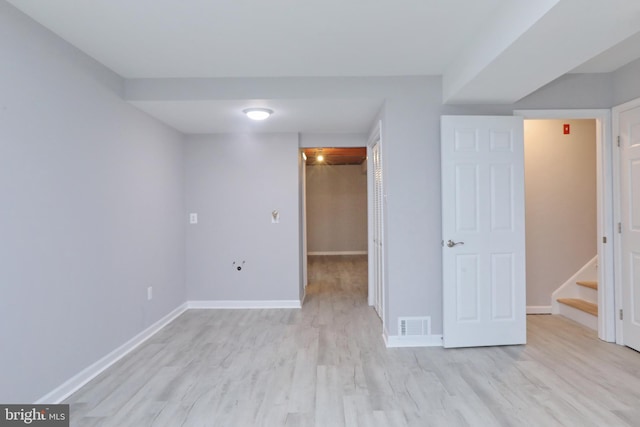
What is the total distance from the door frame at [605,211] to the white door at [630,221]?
0.07 m

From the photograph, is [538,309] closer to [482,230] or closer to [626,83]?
[482,230]

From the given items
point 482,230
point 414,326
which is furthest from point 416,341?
point 482,230

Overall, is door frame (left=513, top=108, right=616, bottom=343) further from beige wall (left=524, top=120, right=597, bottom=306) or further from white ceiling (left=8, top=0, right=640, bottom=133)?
beige wall (left=524, top=120, right=597, bottom=306)

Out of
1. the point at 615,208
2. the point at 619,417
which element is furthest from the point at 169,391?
the point at 615,208

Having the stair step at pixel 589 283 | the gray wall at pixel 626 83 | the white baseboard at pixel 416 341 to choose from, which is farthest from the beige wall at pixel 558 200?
the white baseboard at pixel 416 341

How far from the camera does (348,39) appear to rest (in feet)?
8.12

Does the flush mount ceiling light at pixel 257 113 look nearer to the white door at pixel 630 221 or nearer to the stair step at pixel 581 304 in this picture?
the white door at pixel 630 221

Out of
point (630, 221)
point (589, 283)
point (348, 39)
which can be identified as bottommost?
point (589, 283)

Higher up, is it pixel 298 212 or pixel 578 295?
pixel 298 212

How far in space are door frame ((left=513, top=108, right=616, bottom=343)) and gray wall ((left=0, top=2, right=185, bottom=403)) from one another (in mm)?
3595

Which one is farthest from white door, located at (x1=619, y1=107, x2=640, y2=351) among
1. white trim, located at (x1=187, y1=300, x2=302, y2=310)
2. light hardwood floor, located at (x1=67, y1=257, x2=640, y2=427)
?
white trim, located at (x1=187, y1=300, x2=302, y2=310)

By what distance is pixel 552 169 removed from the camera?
4047 mm

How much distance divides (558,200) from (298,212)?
10.1 feet

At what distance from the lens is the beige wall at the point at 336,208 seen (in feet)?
32.3
